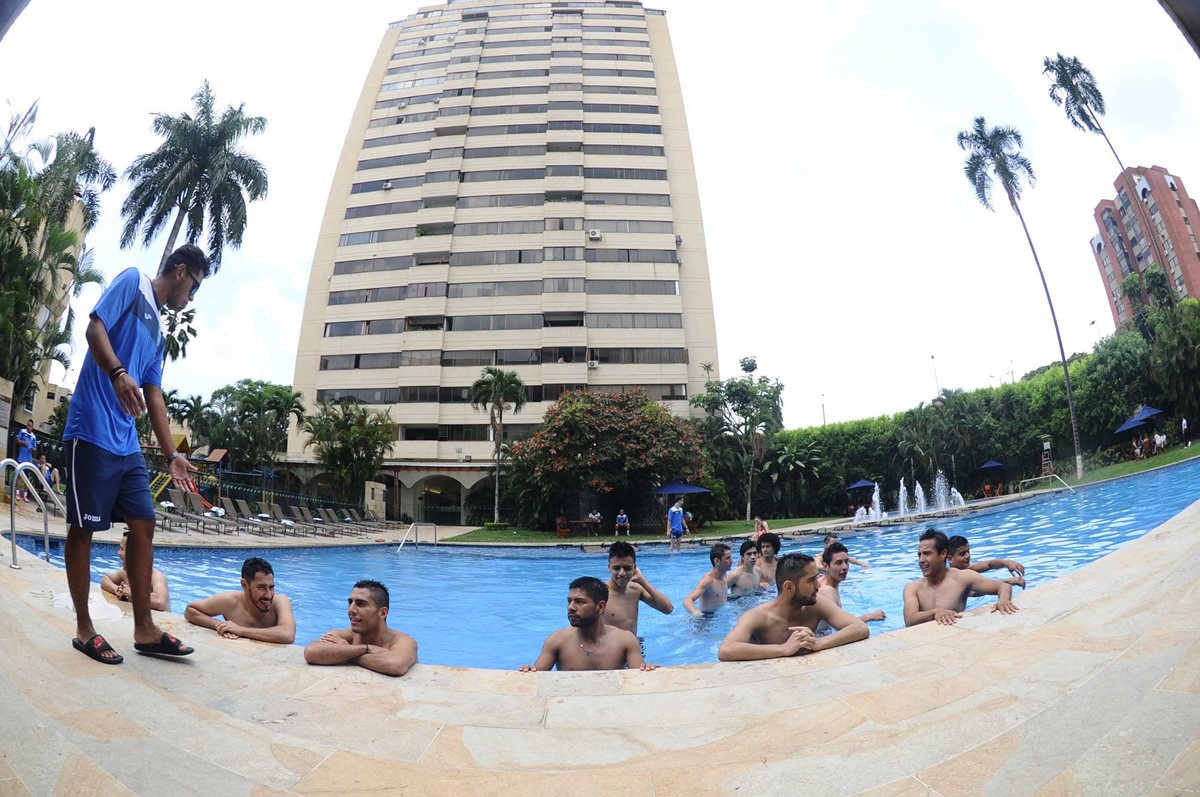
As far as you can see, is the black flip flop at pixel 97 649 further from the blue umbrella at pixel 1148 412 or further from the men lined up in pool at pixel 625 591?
the blue umbrella at pixel 1148 412

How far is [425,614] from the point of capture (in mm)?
9422

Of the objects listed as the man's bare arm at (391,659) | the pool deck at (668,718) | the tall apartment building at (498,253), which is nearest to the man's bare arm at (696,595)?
the pool deck at (668,718)

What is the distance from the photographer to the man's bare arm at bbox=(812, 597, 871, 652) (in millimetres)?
2922

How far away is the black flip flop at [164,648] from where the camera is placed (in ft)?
7.50

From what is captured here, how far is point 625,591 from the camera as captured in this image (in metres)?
5.17

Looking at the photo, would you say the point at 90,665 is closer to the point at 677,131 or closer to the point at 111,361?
the point at 111,361

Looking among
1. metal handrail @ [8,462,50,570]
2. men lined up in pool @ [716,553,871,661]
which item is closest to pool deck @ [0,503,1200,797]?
men lined up in pool @ [716,553,871,661]

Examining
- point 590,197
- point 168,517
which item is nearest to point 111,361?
point 168,517

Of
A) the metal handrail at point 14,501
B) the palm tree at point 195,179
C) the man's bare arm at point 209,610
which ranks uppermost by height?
the palm tree at point 195,179

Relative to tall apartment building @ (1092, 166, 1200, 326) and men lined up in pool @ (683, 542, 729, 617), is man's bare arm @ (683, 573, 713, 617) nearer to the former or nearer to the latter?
men lined up in pool @ (683, 542, 729, 617)

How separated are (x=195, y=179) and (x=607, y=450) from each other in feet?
60.4

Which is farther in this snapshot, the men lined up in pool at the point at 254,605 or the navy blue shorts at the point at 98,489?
the men lined up in pool at the point at 254,605

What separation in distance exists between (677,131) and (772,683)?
46.4 metres

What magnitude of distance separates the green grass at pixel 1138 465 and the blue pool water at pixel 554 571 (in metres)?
0.24
